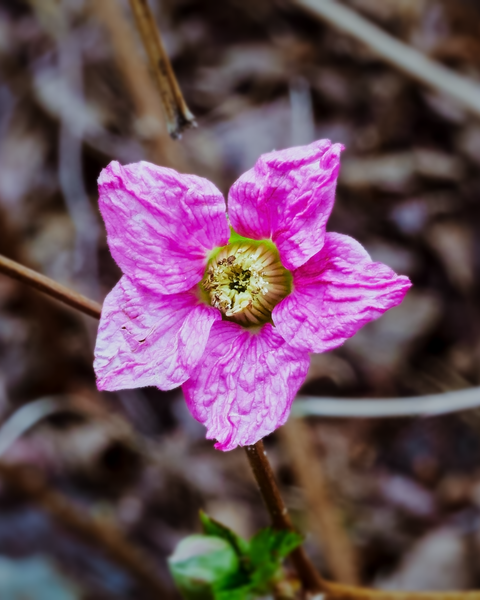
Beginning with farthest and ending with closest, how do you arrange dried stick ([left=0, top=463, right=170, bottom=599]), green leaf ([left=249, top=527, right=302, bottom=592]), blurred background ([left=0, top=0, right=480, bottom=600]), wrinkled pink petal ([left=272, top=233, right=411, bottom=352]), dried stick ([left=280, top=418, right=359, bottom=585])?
blurred background ([left=0, top=0, right=480, bottom=600]) → dried stick ([left=280, top=418, right=359, bottom=585]) → dried stick ([left=0, top=463, right=170, bottom=599]) → green leaf ([left=249, top=527, right=302, bottom=592]) → wrinkled pink petal ([left=272, top=233, right=411, bottom=352])

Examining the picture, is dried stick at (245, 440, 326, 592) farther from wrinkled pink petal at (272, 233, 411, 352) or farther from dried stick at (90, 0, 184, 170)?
dried stick at (90, 0, 184, 170)

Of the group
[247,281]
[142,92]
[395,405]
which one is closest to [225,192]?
[142,92]

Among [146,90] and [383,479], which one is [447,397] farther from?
[146,90]

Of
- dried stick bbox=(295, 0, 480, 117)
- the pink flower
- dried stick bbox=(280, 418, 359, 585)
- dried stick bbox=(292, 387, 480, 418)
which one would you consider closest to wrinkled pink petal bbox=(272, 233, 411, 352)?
the pink flower

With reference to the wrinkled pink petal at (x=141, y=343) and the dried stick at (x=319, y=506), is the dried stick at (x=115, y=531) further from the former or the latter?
the dried stick at (x=319, y=506)

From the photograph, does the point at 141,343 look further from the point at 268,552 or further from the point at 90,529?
the point at 90,529

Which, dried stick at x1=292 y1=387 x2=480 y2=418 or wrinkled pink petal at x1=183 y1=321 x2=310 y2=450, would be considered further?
dried stick at x1=292 y1=387 x2=480 y2=418
